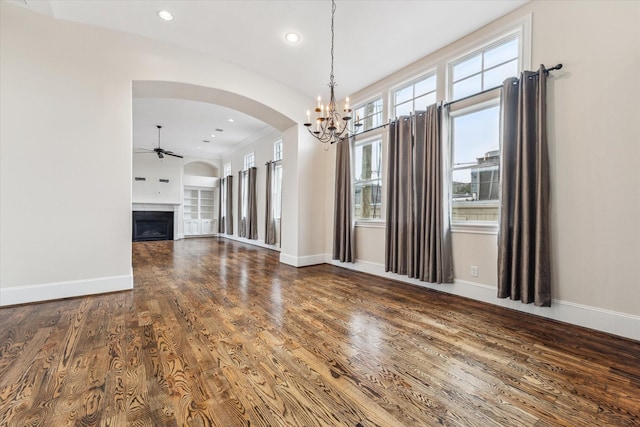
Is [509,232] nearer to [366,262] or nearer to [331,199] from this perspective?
[366,262]

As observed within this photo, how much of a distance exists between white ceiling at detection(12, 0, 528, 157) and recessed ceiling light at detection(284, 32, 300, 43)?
0.07 metres

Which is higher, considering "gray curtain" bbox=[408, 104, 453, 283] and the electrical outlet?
"gray curtain" bbox=[408, 104, 453, 283]

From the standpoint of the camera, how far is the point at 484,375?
68.2 inches

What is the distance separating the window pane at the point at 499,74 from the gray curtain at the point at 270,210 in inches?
212

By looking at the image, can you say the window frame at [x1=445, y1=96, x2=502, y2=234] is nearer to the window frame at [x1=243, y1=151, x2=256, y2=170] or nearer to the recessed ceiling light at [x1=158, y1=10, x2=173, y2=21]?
the recessed ceiling light at [x1=158, y1=10, x2=173, y2=21]

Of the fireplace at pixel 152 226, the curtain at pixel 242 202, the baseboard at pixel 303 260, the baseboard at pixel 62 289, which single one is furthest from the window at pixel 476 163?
the fireplace at pixel 152 226

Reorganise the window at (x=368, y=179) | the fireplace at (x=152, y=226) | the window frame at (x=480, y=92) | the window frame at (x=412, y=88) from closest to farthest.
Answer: the window frame at (x=480, y=92) → the window frame at (x=412, y=88) → the window at (x=368, y=179) → the fireplace at (x=152, y=226)

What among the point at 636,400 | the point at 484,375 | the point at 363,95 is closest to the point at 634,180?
the point at 636,400

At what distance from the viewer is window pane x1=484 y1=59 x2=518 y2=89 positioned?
9.96 ft

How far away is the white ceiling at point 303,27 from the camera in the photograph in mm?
3004

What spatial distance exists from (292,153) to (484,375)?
4.54 m

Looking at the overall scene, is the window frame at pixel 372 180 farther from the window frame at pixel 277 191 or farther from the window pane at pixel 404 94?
the window frame at pixel 277 191

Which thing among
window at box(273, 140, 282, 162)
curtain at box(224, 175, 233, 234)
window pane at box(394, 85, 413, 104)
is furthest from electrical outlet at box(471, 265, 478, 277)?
curtain at box(224, 175, 233, 234)

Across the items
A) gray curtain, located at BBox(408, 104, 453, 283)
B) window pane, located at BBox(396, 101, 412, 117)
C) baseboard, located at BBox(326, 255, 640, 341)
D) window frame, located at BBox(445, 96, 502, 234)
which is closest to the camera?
baseboard, located at BBox(326, 255, 640, 341)
